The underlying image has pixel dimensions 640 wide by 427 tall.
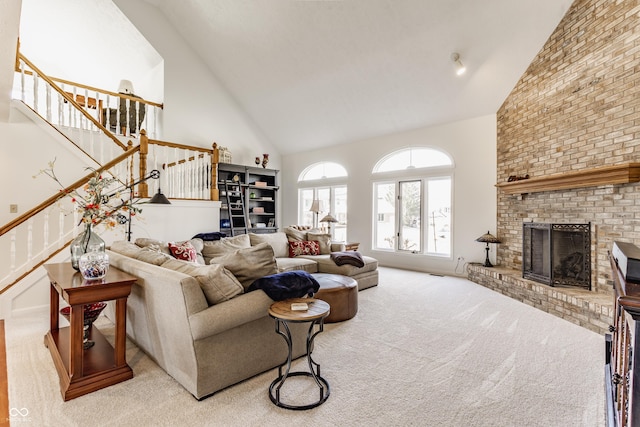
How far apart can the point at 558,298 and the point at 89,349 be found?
5103 millimetres

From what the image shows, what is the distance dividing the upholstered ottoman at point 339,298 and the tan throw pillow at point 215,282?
139 centimetres

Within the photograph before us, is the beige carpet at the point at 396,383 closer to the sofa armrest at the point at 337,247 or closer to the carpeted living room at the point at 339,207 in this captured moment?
the carpeted living room at the point at 339,207

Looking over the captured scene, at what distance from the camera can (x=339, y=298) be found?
3604 mm

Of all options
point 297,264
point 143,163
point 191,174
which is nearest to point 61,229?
point 143,163

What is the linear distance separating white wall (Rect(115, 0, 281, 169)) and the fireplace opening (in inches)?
257

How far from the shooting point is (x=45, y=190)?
465 centimetres

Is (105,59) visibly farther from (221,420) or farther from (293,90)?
(221,420)

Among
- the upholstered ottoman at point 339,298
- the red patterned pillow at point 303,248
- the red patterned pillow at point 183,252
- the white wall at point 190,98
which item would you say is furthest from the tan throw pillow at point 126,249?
the white wall at point 190,98

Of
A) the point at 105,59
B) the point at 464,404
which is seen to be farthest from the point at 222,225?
the point at 464,404

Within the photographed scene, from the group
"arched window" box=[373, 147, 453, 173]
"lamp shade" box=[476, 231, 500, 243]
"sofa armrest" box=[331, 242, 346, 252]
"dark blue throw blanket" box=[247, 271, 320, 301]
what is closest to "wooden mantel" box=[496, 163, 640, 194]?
"lamp shade" box=[476, 231, 500, 243]

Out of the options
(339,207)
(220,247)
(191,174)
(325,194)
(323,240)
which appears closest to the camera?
(220,247)

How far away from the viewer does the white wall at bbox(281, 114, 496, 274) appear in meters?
5.68

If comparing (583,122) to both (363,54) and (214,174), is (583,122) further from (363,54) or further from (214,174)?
(214,174)

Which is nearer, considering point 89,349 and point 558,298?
point 89,349
